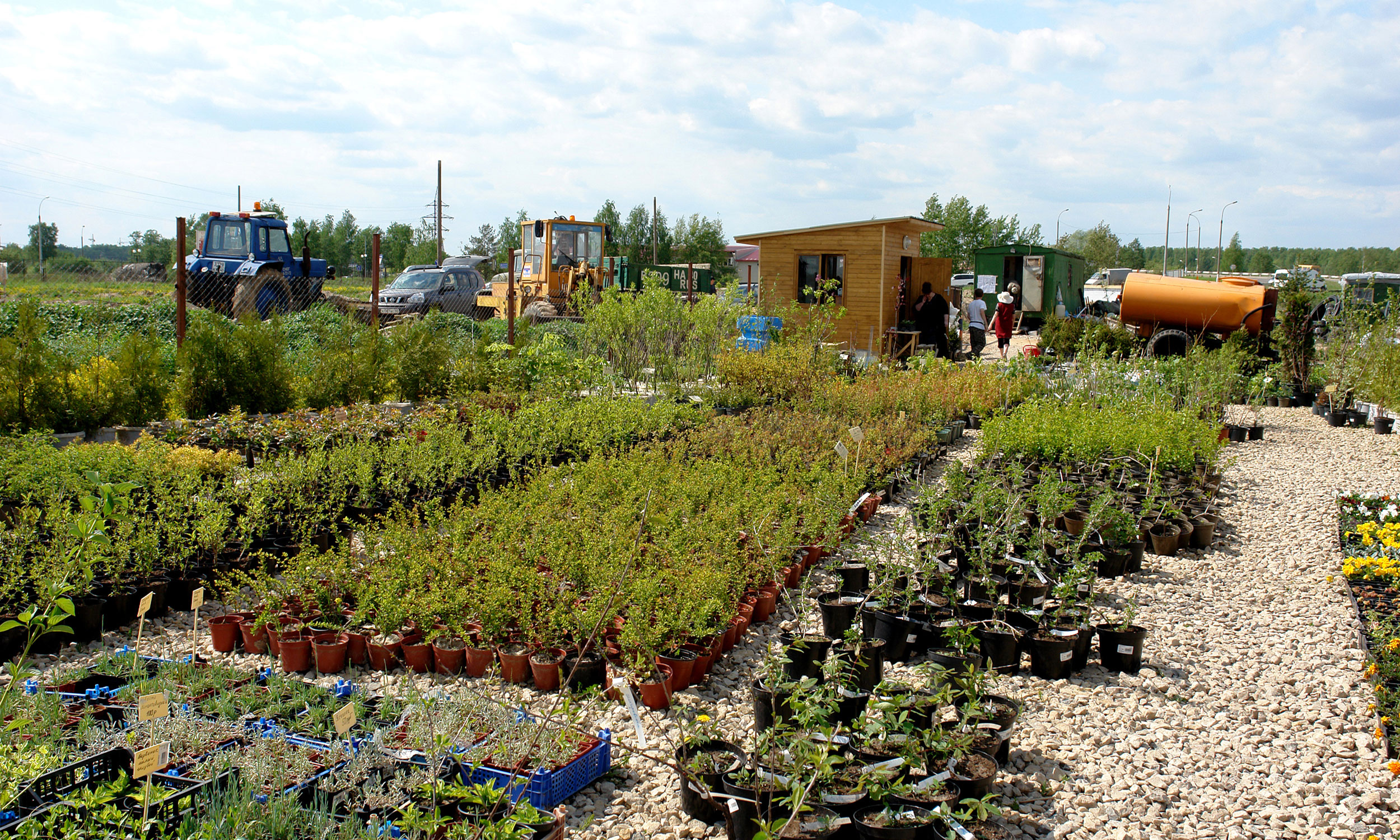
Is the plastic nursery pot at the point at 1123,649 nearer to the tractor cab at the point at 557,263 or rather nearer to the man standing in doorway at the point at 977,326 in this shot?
the man standing in doorway at the point at 977,326

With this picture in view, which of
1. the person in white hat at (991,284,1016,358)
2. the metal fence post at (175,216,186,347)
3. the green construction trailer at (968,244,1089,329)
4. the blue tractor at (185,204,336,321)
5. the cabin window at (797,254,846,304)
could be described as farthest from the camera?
the green construction trailer at (968,244,1089,329)

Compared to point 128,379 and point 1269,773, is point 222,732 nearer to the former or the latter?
point 1269,773

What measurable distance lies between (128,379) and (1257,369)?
13875mm

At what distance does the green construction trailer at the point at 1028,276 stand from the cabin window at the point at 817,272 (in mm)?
8365

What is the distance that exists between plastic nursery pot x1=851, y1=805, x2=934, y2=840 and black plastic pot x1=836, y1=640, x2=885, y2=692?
3.00ft

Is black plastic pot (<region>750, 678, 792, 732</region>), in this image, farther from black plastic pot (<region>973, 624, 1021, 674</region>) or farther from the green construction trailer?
the green construction trailer

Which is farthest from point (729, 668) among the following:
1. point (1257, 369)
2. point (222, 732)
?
point (1257, 369)

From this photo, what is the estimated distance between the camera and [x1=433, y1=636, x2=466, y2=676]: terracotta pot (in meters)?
3.64

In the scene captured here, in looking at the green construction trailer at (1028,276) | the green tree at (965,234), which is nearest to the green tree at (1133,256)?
the green tree at (965,234)

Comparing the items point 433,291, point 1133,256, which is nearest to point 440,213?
point 433,291

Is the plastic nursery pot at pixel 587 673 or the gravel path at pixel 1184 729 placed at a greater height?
the plastic nursery pot at pixel 587 673

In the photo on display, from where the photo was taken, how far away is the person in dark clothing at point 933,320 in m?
14.7

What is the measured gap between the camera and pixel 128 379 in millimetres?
7371

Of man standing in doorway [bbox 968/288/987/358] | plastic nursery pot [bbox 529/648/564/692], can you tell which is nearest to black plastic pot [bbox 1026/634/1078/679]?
plastic nursery pot [bbox 529/648/564/692]
